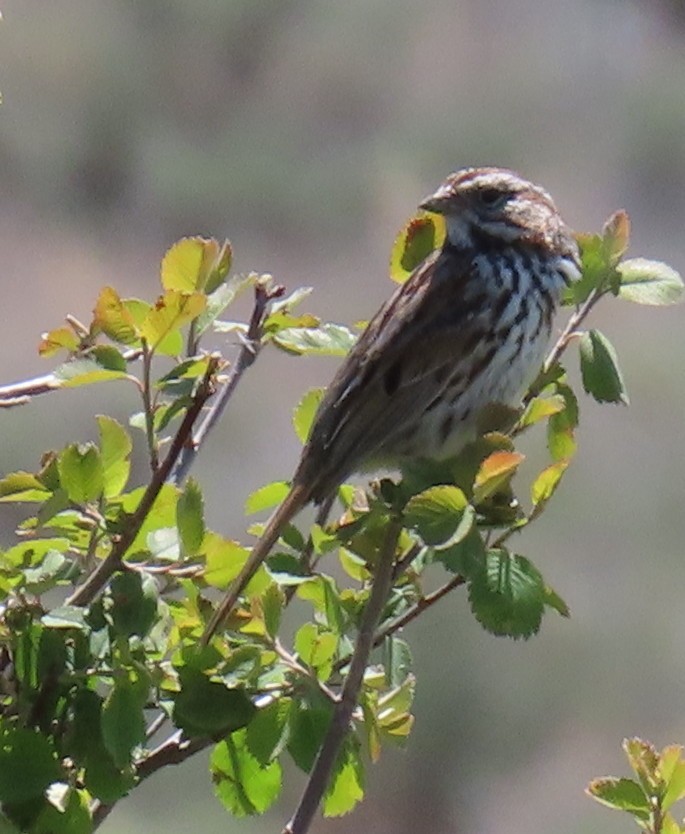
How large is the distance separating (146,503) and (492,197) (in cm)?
164

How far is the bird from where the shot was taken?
9.36 feet

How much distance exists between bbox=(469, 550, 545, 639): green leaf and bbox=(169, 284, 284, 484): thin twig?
310 mm

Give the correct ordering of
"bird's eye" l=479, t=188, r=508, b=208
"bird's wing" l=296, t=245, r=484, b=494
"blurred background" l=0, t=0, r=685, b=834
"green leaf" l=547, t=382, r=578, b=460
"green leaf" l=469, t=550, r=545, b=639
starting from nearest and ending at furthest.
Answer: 1. "green leaf" l=469, t=550, r=545, b=639
2. "green leaf" l=547, t=382, r=578, b=460
3. "bird's wing" l=296, t=245, r=484, b=494
4. "bird's eye" l=479, t=188, r=508, b=208
5. "blurred background" l=0, t=0, r=685, b=834

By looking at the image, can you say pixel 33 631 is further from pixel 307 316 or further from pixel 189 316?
pixel 307 316

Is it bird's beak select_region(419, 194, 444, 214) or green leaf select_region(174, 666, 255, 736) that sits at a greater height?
bird's beak select_region(419, 194, 444, 214)

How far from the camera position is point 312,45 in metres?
14.3

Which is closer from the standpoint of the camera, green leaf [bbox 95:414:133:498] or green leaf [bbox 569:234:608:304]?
green leaf [bbox 95:414:133:498]

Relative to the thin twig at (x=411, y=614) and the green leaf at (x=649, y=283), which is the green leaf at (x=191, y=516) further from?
the green leaf at (x=649, y=283)

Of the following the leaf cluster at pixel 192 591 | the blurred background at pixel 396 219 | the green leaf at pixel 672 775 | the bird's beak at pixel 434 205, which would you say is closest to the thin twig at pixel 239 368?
the leaf cluster at pixel 192 591

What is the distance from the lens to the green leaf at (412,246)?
85.4 inches

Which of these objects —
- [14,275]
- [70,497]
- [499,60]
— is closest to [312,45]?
[499,60]

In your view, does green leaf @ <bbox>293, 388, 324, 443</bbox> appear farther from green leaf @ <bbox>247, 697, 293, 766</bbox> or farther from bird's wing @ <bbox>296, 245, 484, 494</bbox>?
bird's wing @ <bbox>296, 245, 484, 494</bbox>

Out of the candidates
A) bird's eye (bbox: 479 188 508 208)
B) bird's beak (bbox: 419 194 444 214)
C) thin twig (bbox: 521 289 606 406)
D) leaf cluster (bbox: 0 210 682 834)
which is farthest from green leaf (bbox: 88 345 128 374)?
bird's eye (bbox: 479 188 508 208)

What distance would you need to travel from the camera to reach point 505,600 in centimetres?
169
